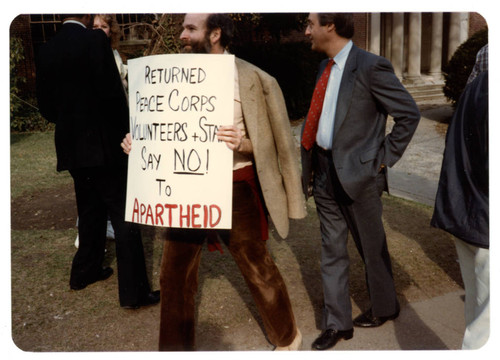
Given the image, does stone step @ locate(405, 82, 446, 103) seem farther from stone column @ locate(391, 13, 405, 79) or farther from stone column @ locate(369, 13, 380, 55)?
stone column @ locate(369, 13, 380, 55)

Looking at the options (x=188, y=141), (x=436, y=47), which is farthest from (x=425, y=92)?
(x=188, y=141)

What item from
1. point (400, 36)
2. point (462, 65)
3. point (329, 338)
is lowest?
point (329, 338)

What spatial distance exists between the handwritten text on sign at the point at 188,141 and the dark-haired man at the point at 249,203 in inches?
6.9

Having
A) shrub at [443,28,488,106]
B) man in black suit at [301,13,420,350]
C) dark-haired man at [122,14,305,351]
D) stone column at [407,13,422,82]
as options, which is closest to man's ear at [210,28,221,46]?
dark-haired man at [122,14,305,351]

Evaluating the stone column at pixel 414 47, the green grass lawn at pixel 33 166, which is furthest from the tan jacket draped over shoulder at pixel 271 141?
the stone column at pixel 414 47

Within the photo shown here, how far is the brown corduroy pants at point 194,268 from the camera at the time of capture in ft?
10.6

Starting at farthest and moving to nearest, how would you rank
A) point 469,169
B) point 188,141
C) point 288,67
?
point 288,67
point 188,141
point 469,169

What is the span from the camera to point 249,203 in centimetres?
326

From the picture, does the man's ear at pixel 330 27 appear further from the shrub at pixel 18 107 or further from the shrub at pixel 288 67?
the shrub at pixel 18 107

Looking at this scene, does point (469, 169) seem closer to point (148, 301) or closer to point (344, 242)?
point (344, 242)

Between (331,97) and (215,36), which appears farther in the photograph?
(331,97)

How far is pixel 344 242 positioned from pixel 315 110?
2.97 feet

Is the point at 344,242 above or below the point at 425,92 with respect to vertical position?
above
